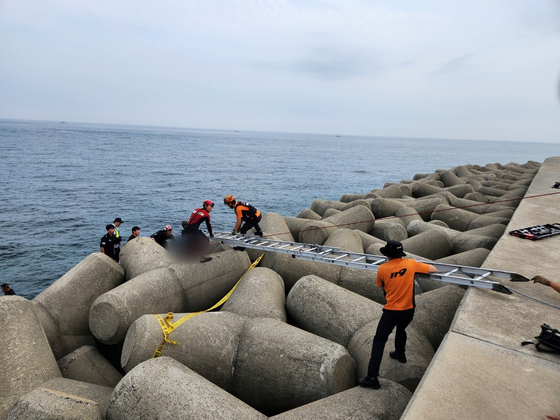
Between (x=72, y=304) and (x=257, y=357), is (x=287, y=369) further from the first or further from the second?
(x=72, y=304)

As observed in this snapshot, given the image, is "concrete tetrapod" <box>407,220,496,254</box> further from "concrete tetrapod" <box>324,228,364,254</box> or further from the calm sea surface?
the calm sea surface

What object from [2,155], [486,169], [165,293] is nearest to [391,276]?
[165,293]

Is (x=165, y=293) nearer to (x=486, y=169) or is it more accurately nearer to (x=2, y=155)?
(x=486, y=169)

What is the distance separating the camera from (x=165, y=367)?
4227mm

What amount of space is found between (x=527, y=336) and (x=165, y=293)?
5.65 meters

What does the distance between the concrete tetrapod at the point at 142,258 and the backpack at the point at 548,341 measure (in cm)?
636

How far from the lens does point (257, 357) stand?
16.9ft

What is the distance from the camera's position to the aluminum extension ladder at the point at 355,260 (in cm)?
578

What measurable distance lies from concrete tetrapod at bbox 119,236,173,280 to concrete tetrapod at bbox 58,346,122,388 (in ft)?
6.31

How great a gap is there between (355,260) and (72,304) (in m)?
5.45

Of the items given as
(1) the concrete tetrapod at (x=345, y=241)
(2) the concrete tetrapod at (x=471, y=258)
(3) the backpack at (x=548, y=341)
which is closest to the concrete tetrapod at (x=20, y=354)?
(3) the backpack at (x=548, y=341)

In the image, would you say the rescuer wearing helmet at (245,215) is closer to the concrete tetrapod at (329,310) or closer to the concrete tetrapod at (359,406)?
the concrete tetrapod at (329,310)

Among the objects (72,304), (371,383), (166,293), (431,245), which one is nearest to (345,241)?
(431,245)

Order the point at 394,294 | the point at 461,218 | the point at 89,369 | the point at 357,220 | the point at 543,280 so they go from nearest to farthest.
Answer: the point at 394,294 < the point at 543,280 < the point at 89,369 < the point at 357,220 < the point at 461,218
